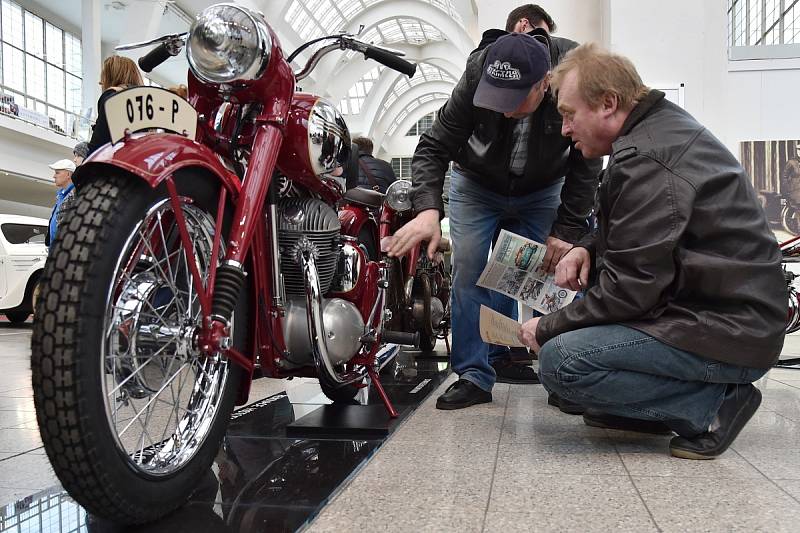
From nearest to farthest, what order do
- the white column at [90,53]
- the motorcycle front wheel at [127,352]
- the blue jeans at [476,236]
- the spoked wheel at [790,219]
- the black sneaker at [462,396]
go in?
the motorcycle front wheel at [127,352] → the black sneaker at [462,396] → the blue jeans at [476,236] → the spoked wheel at [790,219] → the white column at [90,53]

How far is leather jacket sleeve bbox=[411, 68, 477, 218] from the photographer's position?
251cm

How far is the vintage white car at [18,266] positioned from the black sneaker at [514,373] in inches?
259

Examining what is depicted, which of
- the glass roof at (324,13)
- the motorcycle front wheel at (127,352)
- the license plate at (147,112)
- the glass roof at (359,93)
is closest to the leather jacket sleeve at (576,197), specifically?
the motorcycle front wheel at (127,352)

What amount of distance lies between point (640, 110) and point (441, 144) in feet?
3.01

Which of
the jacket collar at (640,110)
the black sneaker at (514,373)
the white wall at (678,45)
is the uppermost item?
the white wall at (678,45)

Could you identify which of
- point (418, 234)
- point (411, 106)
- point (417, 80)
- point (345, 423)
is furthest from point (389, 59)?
point (411, 106)

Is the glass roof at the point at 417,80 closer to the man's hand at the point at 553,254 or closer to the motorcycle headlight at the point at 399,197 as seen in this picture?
the motorcycle headlight at the point at 399,197

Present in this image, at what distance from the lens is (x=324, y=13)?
25.5 metres

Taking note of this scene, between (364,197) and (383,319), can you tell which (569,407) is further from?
(364,197)

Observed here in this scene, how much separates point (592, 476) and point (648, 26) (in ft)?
16.4

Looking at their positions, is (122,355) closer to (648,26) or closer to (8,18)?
(648,26)

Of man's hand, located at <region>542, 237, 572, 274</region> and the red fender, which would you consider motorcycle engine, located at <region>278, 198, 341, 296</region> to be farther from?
man's hand, located at <region>542, 237, 572, 274</region>

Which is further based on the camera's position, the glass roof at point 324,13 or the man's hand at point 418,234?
the glass roof at point 324,13

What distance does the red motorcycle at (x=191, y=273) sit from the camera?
115cm
